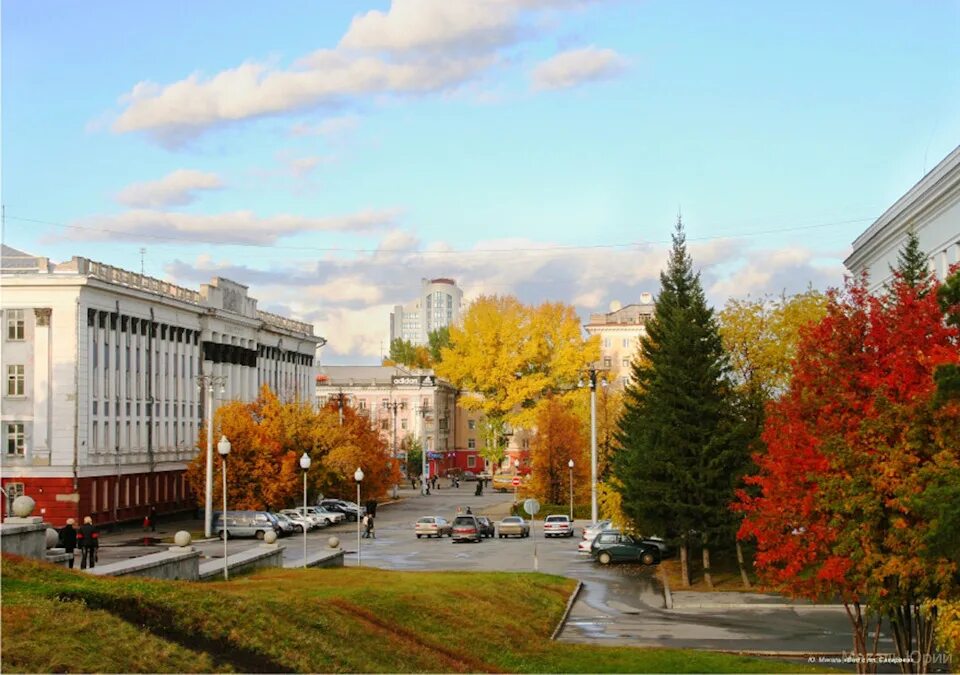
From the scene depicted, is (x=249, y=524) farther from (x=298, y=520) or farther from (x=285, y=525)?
(x=298, y=520)

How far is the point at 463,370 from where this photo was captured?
342 feet

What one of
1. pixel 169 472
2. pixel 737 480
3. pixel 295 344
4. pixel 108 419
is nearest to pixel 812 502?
pixel 737 480

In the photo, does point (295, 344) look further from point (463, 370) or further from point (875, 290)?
point (875, 290)

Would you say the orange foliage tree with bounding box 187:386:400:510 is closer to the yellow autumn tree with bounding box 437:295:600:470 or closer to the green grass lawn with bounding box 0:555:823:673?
the yellow autumn tree with bounding box 437:295:600:470

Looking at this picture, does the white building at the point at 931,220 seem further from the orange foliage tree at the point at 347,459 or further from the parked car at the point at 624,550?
the orange foliage tree at the point at 347,459

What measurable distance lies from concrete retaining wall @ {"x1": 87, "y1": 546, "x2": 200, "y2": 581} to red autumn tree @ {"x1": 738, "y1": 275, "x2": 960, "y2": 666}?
14046mm

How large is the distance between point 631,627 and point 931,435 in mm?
12293

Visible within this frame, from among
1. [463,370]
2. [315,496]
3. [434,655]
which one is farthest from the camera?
[463,370]

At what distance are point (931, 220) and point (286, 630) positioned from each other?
42883 mm

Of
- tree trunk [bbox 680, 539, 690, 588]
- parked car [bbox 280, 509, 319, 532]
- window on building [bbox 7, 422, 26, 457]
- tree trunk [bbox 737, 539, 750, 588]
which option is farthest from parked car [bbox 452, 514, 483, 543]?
window on building [bbox 7, 422, 26, 457]

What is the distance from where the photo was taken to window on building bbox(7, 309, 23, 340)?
67.8 metres

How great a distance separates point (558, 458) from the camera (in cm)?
8512

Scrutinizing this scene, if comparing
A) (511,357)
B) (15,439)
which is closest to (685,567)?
(15,439)

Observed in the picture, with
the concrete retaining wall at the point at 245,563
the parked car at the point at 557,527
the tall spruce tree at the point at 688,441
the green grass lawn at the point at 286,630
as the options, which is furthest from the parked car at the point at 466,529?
the green grass lawn at the point at 286,630
